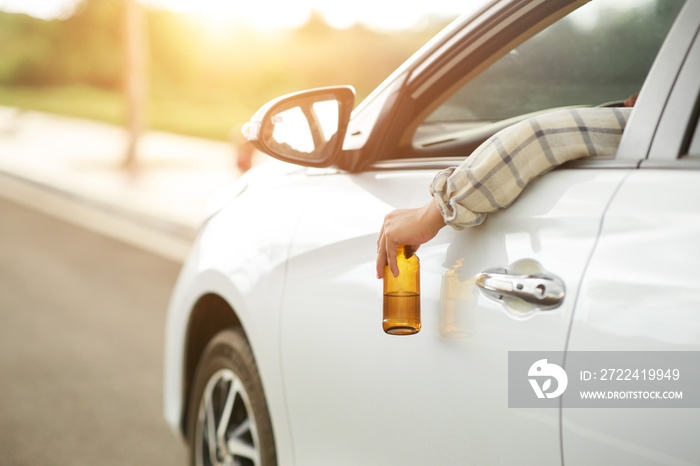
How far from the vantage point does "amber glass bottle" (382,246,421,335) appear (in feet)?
5.64

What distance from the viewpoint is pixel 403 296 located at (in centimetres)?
172

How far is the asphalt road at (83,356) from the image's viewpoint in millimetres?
3693

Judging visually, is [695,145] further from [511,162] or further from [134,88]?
[134,88]

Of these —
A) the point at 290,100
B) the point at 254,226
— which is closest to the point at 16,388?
the point at 254,226

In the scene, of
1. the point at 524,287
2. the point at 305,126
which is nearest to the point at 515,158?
the point at 524,287

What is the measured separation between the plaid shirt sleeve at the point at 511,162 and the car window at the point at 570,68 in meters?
0.63

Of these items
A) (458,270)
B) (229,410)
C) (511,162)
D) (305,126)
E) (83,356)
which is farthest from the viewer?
(83,356)

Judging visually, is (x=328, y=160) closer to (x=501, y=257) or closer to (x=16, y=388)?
(x=501, y=257)

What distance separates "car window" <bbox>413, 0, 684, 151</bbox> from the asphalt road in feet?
6.39

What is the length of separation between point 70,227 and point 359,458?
8004mm

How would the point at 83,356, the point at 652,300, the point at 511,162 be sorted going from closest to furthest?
1. the point at 652,300
2. the point at 511,162
3. the point at 83,356

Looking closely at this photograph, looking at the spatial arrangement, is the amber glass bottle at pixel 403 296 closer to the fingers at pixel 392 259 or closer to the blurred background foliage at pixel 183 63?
the fingers at pixel 392 259

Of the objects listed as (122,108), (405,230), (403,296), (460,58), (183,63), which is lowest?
(403,296)

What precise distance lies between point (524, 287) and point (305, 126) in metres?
1.02
